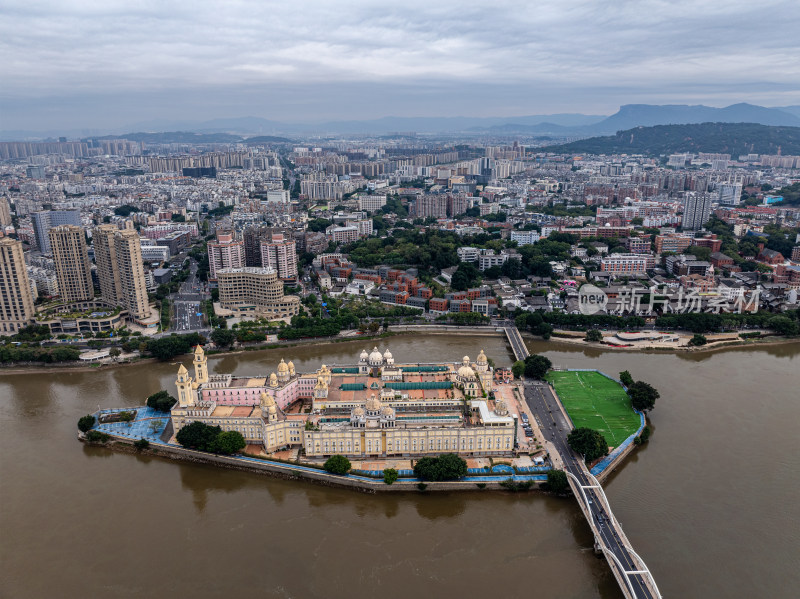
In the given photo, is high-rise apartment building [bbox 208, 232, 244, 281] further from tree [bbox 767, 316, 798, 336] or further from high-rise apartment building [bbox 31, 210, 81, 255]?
tree [bbox 767, 316, 798, 336]

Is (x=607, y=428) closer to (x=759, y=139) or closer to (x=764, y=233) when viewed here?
(x=764, y=233)

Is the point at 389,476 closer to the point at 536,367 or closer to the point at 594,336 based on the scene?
the point at 536,367

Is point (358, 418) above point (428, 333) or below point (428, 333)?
above

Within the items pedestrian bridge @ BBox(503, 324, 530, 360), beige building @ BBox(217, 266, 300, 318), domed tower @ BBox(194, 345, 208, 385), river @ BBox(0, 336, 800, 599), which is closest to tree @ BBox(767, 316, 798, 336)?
river @ BBox(0, 336, 800, 599)

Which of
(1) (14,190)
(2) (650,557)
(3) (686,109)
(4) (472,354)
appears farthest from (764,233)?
(3) (686,109)

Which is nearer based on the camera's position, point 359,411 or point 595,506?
point 595,506

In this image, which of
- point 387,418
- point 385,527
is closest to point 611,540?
point 385,527

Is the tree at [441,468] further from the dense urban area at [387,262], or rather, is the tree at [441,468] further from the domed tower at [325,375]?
the dense urban area at [387,262]
